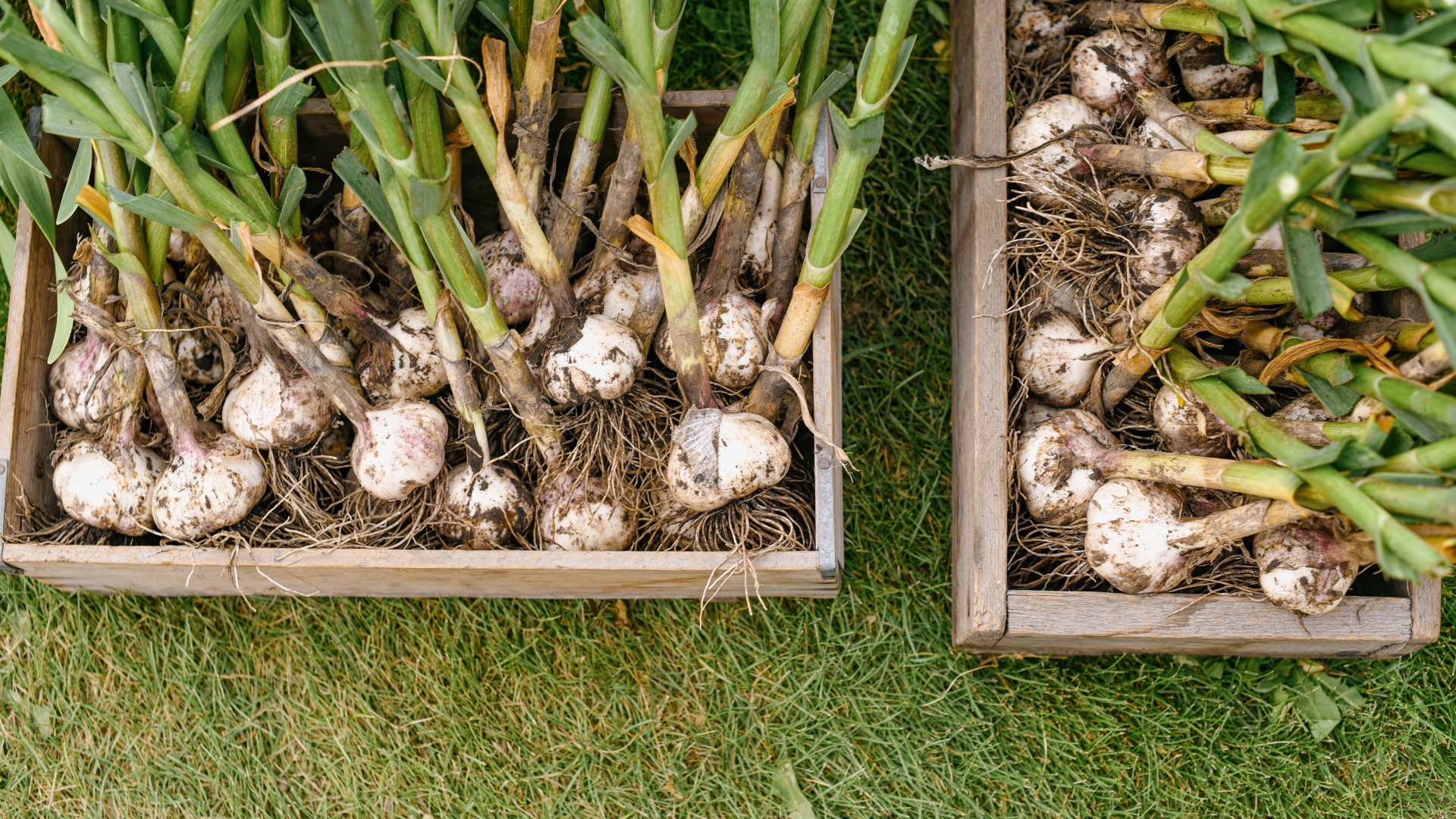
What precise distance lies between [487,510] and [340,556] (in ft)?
0.58

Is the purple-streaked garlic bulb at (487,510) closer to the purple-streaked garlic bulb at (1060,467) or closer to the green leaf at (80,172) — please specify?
the green leaf at (80,172)

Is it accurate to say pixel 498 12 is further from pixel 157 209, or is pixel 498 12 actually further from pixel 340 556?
pixel 340 556

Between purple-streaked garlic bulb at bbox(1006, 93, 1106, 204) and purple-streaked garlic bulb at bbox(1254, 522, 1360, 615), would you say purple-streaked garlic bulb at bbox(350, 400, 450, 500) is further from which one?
purple-streaked garlic bulb at bbox(1254, 522, 1360, 615)

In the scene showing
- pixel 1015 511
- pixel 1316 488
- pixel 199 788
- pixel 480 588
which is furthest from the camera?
pixel 199 788

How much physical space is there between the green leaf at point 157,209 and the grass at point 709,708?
698 millimetres

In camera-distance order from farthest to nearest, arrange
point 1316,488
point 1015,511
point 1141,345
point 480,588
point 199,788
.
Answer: point 199,788
point 480,588
point 1015,511
point 1141,345
point 1316,488

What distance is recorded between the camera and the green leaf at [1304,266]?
2.86 ft

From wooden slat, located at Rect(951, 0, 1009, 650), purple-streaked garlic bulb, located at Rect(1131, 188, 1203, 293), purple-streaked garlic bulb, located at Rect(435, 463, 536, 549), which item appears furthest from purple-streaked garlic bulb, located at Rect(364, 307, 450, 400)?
purple-streaked garlic bulb, located at Rect(1131, 188, 1203, 293)

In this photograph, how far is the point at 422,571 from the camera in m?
1.13

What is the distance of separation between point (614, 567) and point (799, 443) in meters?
0.31

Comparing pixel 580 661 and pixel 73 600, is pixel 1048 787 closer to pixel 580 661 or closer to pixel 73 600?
pixel 580 661

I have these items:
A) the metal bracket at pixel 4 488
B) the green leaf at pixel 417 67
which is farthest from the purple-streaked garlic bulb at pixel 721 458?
the metal bracket at pixel 4 488

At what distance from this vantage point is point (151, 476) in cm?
120

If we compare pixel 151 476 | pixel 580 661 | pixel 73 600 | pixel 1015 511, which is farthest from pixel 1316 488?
pixel 73 600
